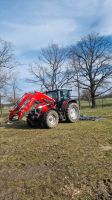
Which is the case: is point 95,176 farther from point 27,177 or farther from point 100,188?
point 27,177

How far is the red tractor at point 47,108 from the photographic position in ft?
41.1

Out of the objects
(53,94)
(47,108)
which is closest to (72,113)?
(53,94)

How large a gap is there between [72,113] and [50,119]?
80.2 inches

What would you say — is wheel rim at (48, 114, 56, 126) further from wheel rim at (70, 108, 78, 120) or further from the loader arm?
wheel rim at (70, 108, 78, 120)

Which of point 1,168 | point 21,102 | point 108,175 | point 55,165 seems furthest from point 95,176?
point 21,102

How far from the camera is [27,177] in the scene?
543cm

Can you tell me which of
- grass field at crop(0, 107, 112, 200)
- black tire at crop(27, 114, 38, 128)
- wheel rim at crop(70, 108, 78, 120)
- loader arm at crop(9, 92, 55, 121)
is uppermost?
loader arm at crop(9, 92, 55, 121)

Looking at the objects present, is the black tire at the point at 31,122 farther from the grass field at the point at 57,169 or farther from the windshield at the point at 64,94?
the grass field at the point at 57,169

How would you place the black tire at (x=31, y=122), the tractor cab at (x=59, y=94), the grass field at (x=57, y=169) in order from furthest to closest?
the tractor cab at (x=59, y=94), the black tire at (x=31, y=122), the grass field at (x=57, y=169)

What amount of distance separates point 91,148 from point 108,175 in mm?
2216

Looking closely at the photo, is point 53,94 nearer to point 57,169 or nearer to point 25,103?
point 25,103

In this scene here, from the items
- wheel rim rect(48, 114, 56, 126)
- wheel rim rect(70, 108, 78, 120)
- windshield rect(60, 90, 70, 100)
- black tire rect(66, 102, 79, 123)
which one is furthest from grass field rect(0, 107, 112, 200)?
windshield rect(60, 90, 70, 100)

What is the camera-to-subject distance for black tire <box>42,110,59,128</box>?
40.4ft

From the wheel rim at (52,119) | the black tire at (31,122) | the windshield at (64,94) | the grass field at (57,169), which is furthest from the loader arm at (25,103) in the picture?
the grass field at (57,169)
